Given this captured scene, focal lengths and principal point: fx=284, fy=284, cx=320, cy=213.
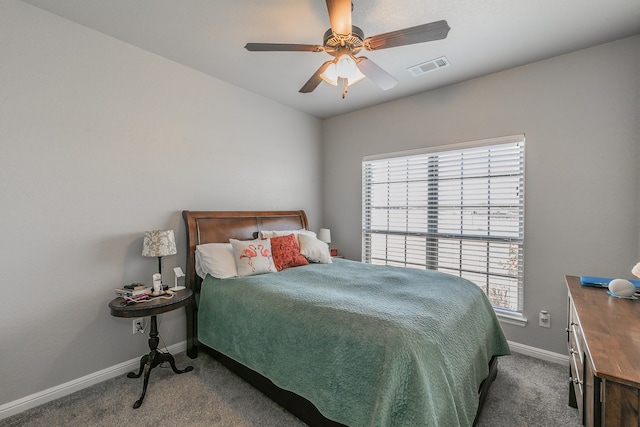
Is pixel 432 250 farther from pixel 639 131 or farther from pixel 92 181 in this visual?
pixel 92 181

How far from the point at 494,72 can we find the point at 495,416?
3.09 m

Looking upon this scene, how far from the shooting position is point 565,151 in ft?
8.59

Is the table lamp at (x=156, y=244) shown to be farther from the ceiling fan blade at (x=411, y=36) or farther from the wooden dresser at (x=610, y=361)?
the wooden dresser at (x=610, y=361)

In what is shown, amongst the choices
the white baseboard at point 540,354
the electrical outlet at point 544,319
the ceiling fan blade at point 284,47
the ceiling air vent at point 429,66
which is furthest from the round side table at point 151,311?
the electrical outlet at point 544,319

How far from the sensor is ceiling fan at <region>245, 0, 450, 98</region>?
1.59m

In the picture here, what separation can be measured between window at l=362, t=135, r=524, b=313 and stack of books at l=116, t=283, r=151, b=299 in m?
2.79

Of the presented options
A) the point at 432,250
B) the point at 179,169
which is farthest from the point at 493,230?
the point at 179,169

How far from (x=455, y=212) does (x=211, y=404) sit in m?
3.02

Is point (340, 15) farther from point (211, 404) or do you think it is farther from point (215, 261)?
point (211, 404)

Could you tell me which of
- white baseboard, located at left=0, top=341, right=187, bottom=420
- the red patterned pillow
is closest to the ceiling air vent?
the red patterned pillow

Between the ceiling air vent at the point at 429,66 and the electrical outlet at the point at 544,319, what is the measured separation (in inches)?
102

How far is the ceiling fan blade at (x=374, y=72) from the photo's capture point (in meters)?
1.97

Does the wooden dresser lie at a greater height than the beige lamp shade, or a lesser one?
lesser

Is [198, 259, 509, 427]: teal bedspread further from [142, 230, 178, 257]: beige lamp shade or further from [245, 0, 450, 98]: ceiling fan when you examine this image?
[245, 0, 450, 98]: ceiling fan
